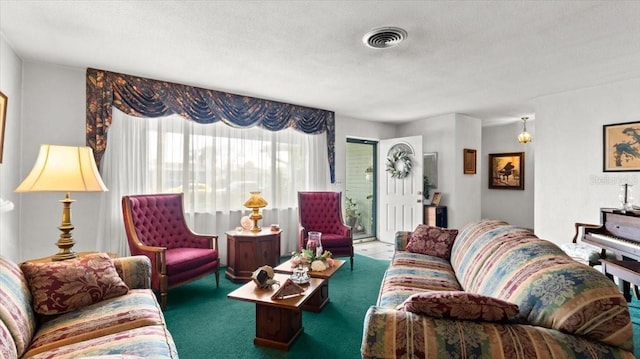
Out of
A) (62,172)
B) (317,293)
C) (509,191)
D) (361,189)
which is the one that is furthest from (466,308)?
(509,191)

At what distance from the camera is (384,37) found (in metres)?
2.34

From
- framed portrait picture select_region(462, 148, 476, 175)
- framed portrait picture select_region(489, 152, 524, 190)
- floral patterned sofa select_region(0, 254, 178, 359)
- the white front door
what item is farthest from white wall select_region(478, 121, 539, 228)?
floral patterned sofa select_region(0, 254, 178, 359)

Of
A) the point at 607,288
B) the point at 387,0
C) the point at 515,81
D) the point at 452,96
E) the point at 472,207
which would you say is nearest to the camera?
the point at 607,288

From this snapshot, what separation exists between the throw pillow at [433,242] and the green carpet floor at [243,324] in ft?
2.21

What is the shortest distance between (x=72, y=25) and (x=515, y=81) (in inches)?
169

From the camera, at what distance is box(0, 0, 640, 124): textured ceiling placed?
199cm

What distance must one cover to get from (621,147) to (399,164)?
2.87 meters

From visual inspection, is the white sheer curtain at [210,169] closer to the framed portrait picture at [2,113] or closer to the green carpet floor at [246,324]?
the framed portrait picture at [2,113]

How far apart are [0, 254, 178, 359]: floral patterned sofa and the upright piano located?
11.1 feet

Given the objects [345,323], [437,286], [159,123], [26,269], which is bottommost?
[345,323]

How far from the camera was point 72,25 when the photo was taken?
221 cm

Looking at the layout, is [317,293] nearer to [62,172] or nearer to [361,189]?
[62,172]

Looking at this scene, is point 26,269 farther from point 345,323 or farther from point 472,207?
point 472,207

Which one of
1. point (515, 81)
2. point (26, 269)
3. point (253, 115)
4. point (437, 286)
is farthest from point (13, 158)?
point (515, 81)
